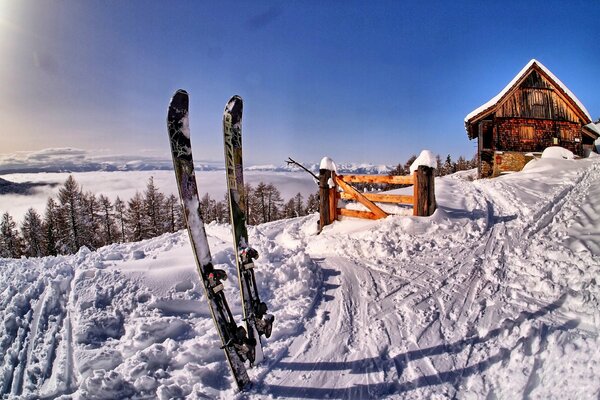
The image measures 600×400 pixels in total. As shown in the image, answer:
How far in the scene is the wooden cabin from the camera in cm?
2170

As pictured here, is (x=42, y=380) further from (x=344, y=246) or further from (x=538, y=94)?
(x=538, y=94)

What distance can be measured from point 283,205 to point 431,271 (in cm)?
5343

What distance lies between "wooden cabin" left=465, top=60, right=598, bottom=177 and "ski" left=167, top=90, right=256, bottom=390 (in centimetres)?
2420

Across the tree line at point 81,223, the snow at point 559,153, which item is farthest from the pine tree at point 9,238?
the snow at point 559,153

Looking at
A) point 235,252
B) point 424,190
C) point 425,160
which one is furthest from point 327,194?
point 235,252

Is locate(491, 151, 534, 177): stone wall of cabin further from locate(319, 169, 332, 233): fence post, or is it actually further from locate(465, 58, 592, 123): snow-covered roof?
locate(319, 169, 332, 233): fence post

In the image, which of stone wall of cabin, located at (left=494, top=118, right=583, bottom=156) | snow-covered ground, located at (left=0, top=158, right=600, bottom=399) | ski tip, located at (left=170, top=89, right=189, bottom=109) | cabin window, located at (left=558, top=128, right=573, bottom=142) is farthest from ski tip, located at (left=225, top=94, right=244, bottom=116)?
cabin window, located at (left=558, top=128, right=573, bottom=142)

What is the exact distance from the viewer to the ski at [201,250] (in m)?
3.36

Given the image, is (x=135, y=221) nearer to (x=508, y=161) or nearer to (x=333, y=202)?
(x=333, y=202)

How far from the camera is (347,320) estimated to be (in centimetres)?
442

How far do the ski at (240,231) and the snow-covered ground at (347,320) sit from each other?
0.45 m

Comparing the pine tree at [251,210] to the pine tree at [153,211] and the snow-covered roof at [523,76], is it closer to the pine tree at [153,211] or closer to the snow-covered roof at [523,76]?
the pine tree at [153,211]

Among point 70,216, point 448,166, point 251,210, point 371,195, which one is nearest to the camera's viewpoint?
point 371,195

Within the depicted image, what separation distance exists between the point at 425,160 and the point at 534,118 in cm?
2066
